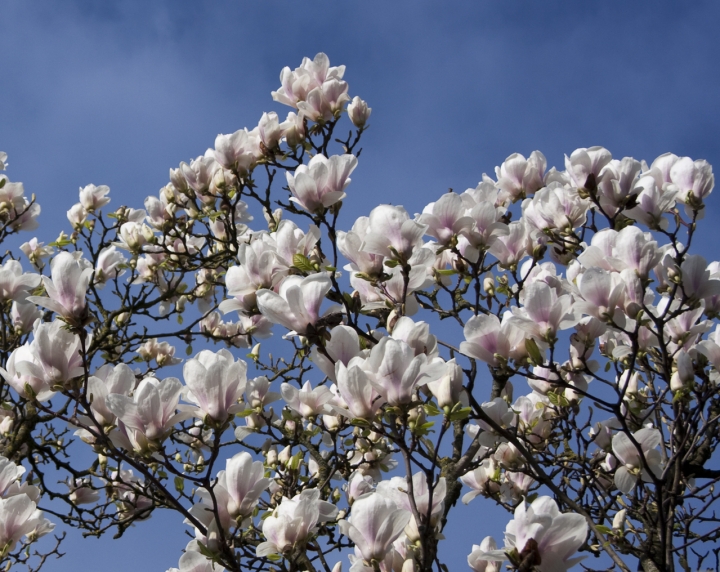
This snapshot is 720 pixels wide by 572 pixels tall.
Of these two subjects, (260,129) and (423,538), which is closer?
(423,538)

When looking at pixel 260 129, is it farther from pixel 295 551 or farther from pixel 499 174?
pixel 295 551

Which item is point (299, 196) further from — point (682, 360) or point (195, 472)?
point (195, 472)

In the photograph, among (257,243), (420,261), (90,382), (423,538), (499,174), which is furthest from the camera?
(499,174)

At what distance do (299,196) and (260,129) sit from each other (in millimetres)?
1405

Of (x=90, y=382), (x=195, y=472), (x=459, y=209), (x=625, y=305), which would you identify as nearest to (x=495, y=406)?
(x=625, y=305)

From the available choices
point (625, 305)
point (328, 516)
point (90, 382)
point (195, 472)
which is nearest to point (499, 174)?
point (625, 305)

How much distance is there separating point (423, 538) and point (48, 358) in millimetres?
1235

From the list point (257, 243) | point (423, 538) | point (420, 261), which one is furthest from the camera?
point (257, 243)

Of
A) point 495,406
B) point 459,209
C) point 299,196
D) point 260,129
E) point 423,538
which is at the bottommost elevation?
point 423,538

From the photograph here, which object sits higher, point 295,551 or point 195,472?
point 195,472

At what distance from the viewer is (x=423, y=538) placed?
1.84m

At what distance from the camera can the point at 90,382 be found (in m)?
1.98

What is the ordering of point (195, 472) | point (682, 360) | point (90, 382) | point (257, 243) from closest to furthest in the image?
point (90, 382)
point (257, 243)
point (682, 360)
point (195, 472)

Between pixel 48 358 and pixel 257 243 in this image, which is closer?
pixel 48 358
